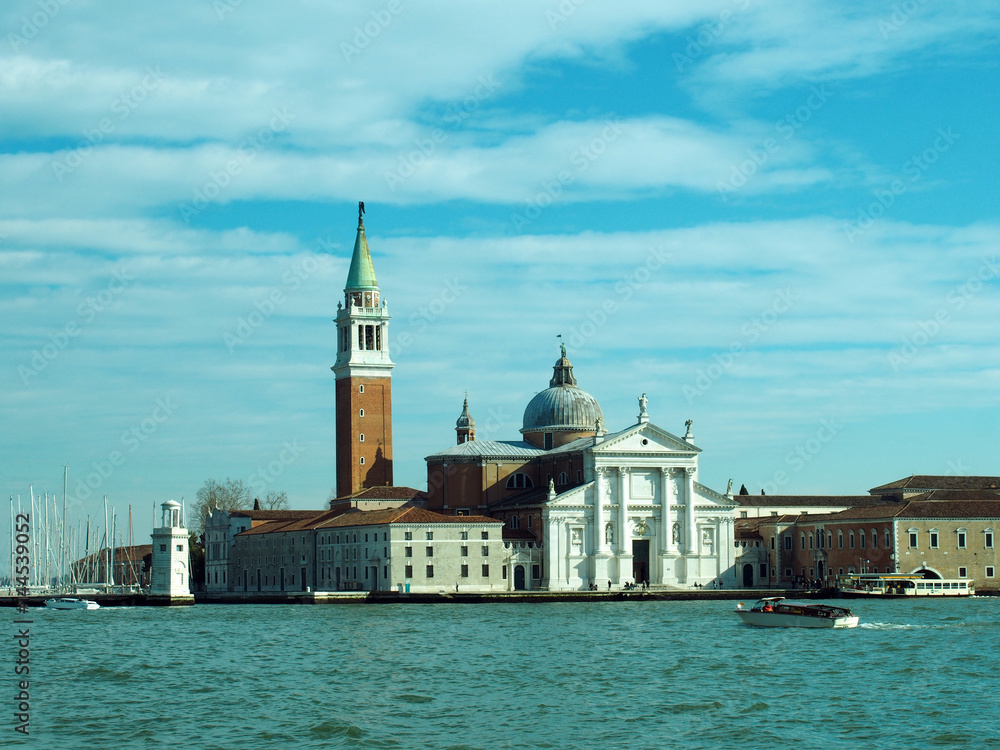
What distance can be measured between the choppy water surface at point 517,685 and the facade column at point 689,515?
2341 centimetres

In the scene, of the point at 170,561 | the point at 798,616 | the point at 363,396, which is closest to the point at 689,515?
the point at 363,396

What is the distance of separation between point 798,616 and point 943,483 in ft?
133

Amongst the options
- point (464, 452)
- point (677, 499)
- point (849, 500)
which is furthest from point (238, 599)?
point (849, 500)

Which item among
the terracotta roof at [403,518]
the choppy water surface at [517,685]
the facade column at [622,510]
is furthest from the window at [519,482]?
the choppy water surface at [517,685]

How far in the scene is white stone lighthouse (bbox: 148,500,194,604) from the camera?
71438 millimetres

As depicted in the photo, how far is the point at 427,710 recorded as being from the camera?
1120 inches

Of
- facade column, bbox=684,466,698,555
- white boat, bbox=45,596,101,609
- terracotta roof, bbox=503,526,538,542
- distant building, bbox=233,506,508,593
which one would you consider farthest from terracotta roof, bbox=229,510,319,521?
facade column, bbox=684,466,698,555

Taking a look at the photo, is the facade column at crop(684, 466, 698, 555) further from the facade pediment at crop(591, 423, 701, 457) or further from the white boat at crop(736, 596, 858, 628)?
the white boat at crop(736, 596, 858, 628)

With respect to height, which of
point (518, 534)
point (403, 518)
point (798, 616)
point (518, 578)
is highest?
point (403, 518)

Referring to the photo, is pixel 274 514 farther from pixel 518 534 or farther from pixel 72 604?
pixel 72 604

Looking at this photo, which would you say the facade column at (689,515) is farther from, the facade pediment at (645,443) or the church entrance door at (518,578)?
the church entrance door at (518,578)

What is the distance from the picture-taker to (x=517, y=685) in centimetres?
3209

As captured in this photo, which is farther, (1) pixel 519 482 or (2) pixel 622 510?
(1) pixel 519 482

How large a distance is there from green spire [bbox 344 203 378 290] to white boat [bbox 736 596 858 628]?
4106 cm
